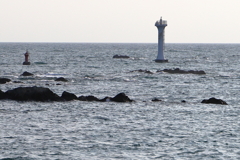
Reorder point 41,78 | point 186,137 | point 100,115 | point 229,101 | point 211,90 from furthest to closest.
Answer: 1. point 41,78
2. point 211,90
3. point 229,101
4. point 100,115
5. point 186,137

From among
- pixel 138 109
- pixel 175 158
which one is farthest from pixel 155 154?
pixel 138 109

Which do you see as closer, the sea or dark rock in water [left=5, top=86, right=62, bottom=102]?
the sea

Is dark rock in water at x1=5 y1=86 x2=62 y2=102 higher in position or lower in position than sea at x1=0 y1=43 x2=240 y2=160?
higher

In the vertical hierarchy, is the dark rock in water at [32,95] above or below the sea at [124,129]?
above

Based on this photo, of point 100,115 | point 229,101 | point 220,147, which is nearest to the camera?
point 220,147

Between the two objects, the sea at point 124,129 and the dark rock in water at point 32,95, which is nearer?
the sea at point 124,129

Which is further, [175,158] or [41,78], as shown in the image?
[41,78]

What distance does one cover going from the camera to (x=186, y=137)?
82.3 ft

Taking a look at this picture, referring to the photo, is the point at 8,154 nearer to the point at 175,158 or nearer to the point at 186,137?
the point at 175,158

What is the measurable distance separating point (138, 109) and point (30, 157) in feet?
46.1

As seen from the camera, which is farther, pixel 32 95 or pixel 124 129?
pixel 32 95

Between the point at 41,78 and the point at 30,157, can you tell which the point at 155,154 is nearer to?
the point at 30,157

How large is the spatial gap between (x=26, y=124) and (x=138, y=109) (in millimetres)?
8681

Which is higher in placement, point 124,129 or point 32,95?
point 32,95
